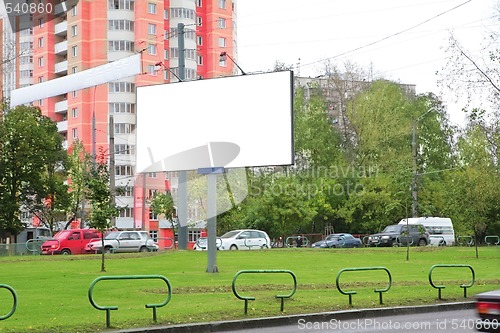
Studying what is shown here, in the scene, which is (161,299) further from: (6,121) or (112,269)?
(6,121)

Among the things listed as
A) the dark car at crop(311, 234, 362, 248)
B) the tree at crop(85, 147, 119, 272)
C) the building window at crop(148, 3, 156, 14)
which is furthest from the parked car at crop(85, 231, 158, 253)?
the building window at crop(148, 3, 156, 14)

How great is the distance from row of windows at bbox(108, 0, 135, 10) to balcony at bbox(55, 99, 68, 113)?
465 inches

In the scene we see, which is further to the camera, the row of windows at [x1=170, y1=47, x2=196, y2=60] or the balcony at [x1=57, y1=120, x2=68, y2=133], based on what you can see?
the row of windows at [x1=170, y1=47, x2=196, y2=60]

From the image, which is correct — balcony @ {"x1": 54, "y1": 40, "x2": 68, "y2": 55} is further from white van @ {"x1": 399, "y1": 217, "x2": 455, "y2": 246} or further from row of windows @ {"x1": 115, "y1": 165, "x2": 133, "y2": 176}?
white van @ {"x1": 399, "y1": 217, "x2": 455, "y2": 246}

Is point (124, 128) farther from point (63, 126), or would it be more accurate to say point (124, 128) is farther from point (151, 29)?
point (151, 29)

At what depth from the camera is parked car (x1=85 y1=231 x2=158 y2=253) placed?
5450 centimetres

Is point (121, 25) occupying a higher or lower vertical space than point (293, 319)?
higher

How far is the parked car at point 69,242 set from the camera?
53625 mm

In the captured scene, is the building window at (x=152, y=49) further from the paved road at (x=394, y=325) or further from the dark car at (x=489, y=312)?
the dark car at (x=489, y=312)

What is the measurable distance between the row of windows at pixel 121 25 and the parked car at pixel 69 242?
127 ft

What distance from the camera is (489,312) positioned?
11570 millimetres

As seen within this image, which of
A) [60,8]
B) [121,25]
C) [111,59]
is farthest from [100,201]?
[121,25]

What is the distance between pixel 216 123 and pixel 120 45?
61361mm

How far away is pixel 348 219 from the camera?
7569cm
